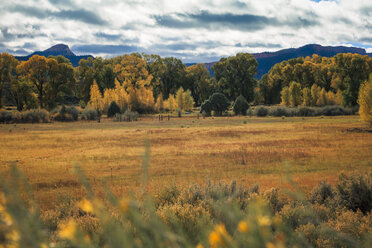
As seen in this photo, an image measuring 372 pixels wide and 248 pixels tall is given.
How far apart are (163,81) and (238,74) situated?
67.0 ft

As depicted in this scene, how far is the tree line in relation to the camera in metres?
53.6

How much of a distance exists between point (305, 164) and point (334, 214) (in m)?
8.80

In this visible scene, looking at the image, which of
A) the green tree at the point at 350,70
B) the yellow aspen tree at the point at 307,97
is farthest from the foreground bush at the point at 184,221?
the green tree at the point at 350,70

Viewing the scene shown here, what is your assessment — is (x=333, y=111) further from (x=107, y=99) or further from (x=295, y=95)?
(x=107, y=99)

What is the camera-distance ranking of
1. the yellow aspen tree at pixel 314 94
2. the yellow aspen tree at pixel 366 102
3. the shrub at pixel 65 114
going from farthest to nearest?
the yellow aspen tree at pixel 314 94 < the shrub at pixel 65 114 < the yellow aspen tree at pixel 366 102

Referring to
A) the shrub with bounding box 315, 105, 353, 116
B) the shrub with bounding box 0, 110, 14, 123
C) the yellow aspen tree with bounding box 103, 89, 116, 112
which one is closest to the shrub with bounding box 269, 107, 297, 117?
the shrub with bounding box 315, 105, 353, 116

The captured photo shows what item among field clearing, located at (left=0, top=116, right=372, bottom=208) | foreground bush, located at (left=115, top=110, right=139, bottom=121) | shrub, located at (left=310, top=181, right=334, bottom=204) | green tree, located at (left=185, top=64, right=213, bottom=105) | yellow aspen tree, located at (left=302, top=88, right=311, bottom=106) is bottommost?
field clearing, located at (left=0, top=116, right=372, bottom=208)

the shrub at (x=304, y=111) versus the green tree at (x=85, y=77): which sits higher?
the green tree at (x=85, y=77)

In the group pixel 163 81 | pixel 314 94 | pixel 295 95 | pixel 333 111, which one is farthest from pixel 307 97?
pixel 163 81

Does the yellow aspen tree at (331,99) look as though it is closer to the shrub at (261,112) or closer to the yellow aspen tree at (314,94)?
the yellow aspen tree at (314,94)

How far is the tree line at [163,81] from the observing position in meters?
53.6

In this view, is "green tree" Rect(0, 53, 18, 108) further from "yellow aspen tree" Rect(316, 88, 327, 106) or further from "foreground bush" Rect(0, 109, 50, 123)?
"yellow aspen tree" Rect(316, 88, 327, 106)

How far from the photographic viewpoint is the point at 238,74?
243ft

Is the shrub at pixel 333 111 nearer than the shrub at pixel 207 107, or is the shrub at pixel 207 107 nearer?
the shrub at pixel 333 111
